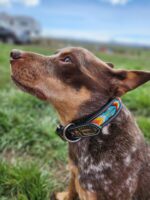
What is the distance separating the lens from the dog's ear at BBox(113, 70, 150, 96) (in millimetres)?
3043

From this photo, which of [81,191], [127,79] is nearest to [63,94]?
[127,79]

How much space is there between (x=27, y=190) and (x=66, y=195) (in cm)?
42

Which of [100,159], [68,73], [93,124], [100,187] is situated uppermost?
[68,73]

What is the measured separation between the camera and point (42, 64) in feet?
10.9

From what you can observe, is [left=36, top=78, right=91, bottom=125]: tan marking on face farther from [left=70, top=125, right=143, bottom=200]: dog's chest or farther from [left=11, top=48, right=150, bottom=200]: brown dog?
[left=70, top=125, right=143, bottom=200]: dog's chest

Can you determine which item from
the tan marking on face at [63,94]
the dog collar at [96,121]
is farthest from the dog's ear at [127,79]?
the tan marking on face at [63,94]

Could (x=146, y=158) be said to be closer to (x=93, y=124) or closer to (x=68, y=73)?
(x=93, y=124)

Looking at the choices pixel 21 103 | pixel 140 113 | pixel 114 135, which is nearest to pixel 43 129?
pixel 21 103

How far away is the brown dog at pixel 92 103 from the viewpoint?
321 cm

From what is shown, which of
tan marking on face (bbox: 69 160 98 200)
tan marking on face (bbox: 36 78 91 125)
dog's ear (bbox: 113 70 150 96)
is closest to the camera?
dog's ear (bbox: 113 70 150 96)

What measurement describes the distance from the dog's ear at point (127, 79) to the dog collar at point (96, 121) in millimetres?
123

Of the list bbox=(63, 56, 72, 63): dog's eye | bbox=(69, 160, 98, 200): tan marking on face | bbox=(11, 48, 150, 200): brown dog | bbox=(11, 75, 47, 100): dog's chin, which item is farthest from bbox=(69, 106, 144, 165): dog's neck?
bbox=(63, 56, 72, 63): dog's eye

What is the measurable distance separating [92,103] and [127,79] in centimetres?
36

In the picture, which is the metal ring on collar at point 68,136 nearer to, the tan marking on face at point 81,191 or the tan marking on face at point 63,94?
the tan marking on face at point 63,94
